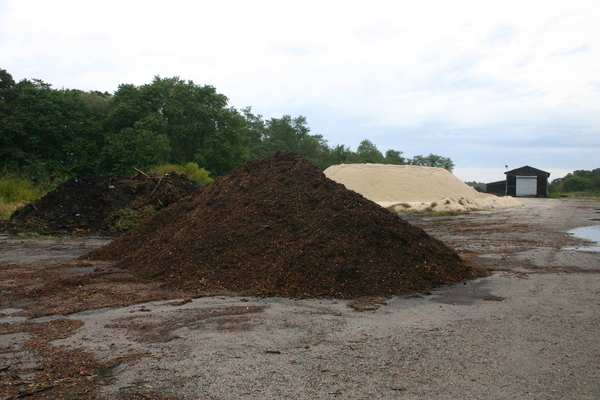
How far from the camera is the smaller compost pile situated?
14.2 meters

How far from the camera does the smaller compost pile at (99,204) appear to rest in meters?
14.2

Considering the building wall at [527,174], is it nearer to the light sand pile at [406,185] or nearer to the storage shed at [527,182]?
the storage shed at [527,182]

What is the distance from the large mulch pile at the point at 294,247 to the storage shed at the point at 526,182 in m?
52.5

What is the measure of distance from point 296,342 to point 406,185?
3521 centimetres

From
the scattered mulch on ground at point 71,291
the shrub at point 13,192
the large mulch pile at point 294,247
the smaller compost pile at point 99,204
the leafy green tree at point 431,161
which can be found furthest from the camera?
the leafy green tree at point 431,161

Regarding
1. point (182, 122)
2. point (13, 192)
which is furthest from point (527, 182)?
point (13, 192)

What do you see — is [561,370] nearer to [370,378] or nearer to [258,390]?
[370,378]

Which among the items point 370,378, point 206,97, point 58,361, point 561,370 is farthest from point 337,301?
point 206,97

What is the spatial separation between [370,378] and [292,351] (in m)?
0.72

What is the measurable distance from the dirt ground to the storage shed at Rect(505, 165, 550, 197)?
5243cm

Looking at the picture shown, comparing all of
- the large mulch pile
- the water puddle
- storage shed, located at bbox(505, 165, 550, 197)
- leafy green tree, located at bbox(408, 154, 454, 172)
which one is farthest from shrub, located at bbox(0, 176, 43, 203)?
leafy green tree, located at bbox(408, 154, 454, 172)

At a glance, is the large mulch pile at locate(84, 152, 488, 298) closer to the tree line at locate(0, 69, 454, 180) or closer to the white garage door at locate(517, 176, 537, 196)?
the tree line at locate(0, 69, 454, 180)

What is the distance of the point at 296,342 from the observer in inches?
142

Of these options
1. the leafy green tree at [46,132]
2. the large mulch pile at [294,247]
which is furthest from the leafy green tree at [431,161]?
the large mulch pile at [294,247]
